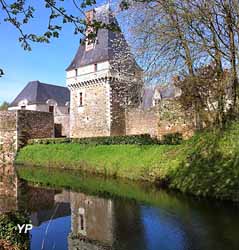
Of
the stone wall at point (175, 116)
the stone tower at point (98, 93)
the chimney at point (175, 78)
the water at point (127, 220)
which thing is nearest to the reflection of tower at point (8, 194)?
the water at point (127, 220)

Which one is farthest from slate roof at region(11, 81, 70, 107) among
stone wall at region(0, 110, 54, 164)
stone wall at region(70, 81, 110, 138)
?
stone wall at region(0, 110, 54, 164)

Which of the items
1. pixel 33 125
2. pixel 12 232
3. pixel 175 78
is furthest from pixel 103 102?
pixel 12 232

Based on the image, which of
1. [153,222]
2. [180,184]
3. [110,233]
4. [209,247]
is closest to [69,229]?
[110,233]

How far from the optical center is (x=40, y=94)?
118ft

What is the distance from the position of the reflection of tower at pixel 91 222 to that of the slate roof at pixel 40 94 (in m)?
26.0

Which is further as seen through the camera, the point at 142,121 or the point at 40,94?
the point at 40,94

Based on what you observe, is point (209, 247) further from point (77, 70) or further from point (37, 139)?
point (77, 70)

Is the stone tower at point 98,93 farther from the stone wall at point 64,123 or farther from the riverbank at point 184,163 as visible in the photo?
the riverbank at point 184,163

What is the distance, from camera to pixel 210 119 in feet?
39.6

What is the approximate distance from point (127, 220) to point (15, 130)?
17364mm

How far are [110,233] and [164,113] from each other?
310 inches

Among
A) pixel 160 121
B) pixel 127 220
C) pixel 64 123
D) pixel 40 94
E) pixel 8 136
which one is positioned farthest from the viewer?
pixel 40 94

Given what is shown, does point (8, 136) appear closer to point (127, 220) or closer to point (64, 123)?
point (64, 123)

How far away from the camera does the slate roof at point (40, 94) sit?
3570cm
